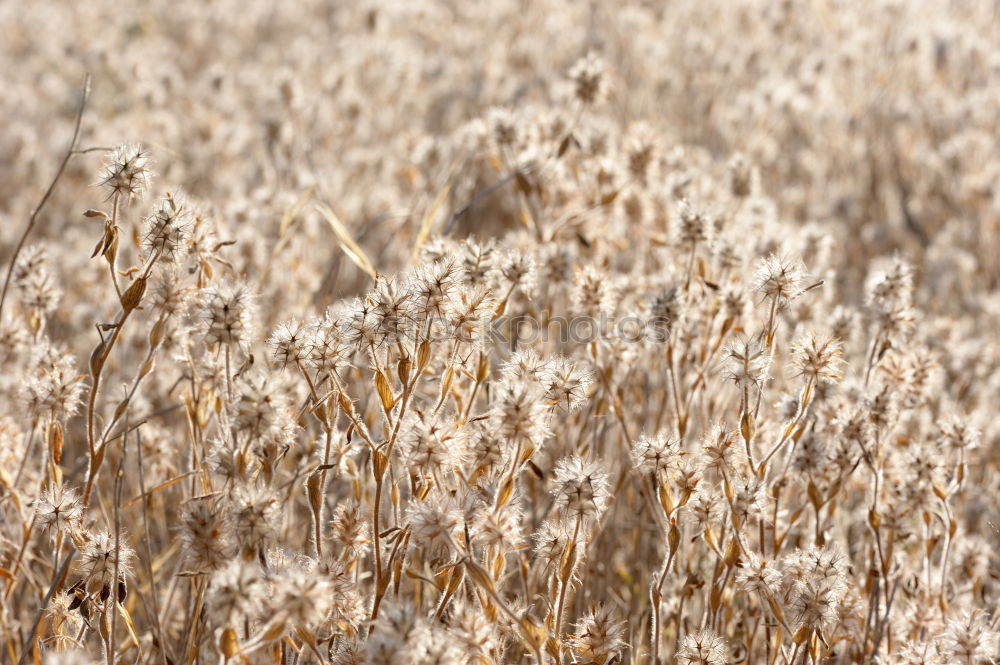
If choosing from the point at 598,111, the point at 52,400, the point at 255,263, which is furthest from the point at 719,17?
the point at 52,400

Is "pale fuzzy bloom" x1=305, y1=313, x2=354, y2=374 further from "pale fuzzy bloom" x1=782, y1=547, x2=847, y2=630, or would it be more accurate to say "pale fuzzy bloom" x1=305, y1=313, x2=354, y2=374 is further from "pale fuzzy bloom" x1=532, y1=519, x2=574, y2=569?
"pale fuzzy bloom" x1=782, y1=547, x2=847, y2=630

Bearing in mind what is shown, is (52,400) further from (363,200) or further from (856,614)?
(363,200)

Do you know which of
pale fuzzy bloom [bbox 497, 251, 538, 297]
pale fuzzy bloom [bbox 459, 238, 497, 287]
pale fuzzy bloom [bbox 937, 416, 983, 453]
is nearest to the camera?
pale fuzzy bloom [bbox 459, 238, 497, 287]

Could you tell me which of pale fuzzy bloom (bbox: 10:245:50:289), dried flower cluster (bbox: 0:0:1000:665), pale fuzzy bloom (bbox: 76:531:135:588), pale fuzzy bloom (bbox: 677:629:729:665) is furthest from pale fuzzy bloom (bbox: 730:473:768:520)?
pale fuzzy bloom (bbox: 10:245:50:289)

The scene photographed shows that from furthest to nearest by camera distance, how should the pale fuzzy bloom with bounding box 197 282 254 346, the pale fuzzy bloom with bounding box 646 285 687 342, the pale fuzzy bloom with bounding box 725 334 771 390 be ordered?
1. the pale fuzzy bloom with bounding box 646 285 687 342
2. the pale fuzzy bloom with bounding box 725 334 771 390
3. the pale fuzzy bloom with bounding box 197 282 254 346

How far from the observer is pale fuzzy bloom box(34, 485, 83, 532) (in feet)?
5.58

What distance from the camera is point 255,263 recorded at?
10.3ft

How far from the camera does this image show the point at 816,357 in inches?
71.1

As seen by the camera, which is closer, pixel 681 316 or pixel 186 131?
pixel 681 316

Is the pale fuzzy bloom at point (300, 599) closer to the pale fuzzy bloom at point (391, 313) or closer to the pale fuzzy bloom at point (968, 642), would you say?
the pale fuzzy bloom at point (391, 313)

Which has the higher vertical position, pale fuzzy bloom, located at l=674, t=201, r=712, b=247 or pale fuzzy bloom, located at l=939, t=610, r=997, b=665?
pale fuzzy bloom, located at l=674, t=201, r=712, b=247

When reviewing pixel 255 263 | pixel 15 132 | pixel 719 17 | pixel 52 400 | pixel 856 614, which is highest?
pixel 719 17

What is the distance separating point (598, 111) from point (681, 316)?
424cm

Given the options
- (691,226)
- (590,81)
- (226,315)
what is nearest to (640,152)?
(590,81)
